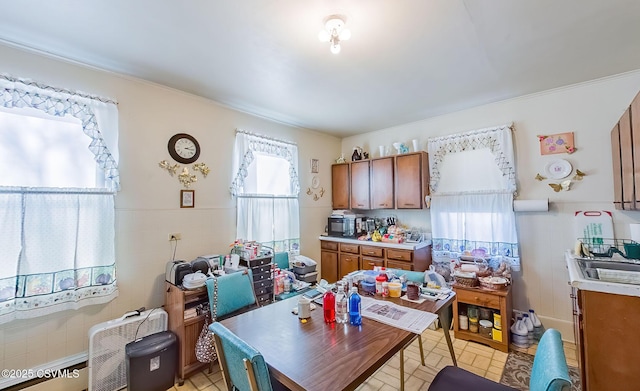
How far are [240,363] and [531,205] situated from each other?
10.5ft

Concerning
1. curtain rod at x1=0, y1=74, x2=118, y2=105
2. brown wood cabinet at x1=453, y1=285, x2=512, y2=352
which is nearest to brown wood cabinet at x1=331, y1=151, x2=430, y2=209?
brown wood cabinet at x1=453, y1=285, x2=512, y2=352

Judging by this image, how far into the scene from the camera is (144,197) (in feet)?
8.36

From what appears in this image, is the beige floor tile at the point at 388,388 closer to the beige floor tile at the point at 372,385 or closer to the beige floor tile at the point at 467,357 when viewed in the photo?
the beige floor tile at the point at 372,385

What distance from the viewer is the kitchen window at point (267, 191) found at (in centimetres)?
327

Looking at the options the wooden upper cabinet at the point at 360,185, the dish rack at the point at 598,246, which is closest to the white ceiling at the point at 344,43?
the wooden upper cabinet at the point at 360,185

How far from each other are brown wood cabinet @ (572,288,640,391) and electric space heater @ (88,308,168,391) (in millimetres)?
3206

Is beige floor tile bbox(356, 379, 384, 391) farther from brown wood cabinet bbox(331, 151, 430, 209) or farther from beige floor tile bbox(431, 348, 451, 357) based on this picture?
brown wood cabinet bbox(331, 151, 430, 209)

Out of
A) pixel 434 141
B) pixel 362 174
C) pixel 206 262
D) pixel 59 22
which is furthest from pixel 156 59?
pixel 434 141

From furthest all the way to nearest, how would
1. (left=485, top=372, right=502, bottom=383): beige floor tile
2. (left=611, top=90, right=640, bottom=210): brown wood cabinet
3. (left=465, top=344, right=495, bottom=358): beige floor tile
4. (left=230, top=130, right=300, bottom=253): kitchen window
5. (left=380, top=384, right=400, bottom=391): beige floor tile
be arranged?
(left=230, top=130, right=300, bottom=253): kitchen window < (left=465, top=344, right=495, bottom=358): beige floor tile < (left=485, top=372, right=502, bottom=383): beige floor tile < (left=380, top=384, right=400, bottom=391): beige floor tile < (left=611, top=90, right=640, bottom=210): brown wood cabinet

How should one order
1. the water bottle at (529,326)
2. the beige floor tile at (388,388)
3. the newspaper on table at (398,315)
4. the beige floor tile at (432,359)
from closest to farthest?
1. the newspaper on table at (398,315)
2. the beige floor tile at (388,388)
3. the beige floor tile at (432,359)
4. the water bottle at (529,326)

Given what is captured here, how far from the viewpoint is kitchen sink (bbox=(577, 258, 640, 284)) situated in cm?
189

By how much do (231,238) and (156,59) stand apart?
1923 mm

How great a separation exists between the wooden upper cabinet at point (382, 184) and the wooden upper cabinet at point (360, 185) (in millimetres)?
104

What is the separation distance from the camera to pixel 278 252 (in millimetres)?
3574
